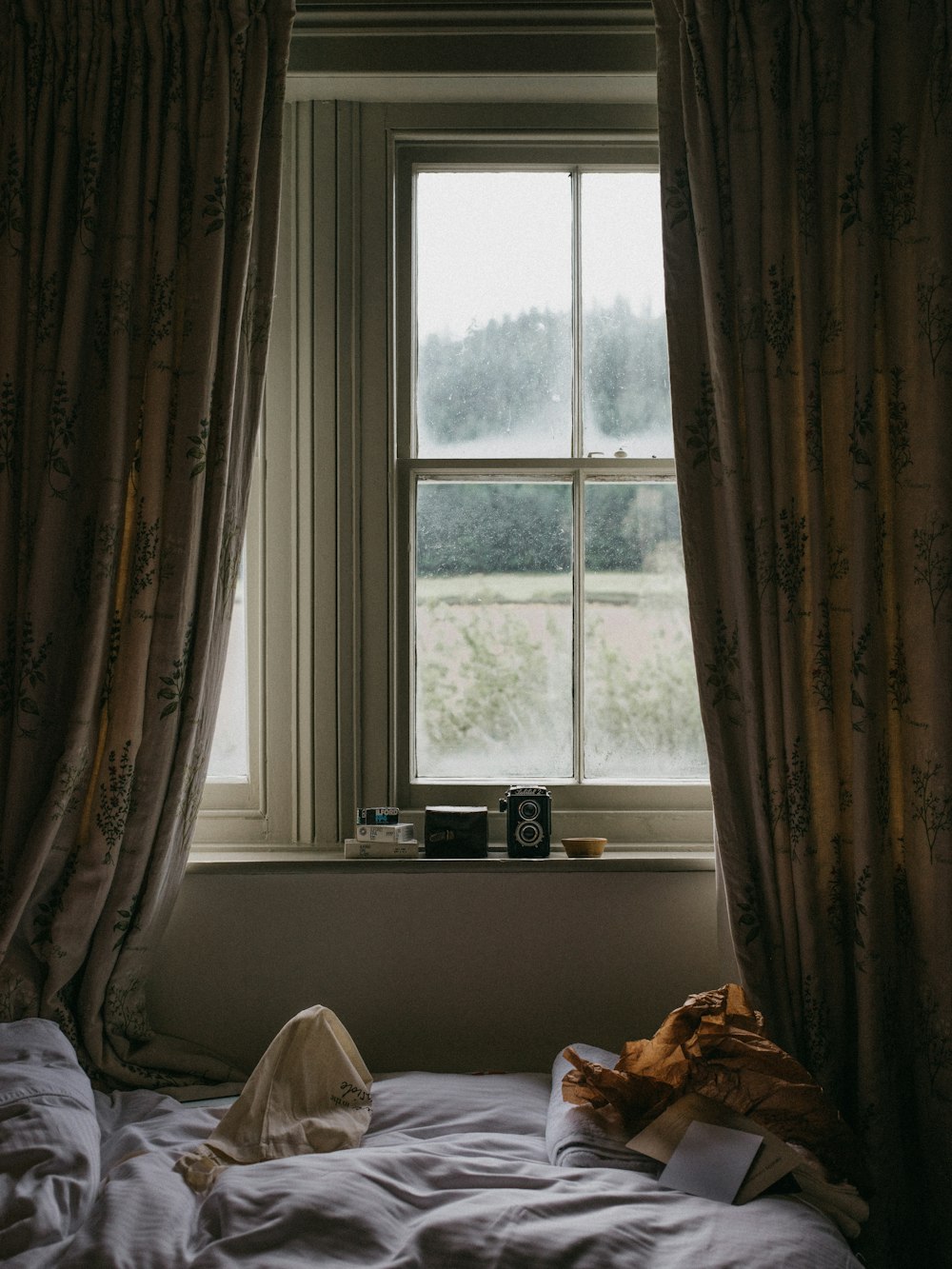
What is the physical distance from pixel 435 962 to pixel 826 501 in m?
1.17

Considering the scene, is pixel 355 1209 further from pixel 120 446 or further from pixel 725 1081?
pixel 120 446

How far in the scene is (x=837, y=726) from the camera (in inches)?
73.7

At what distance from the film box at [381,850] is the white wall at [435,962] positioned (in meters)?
0.04

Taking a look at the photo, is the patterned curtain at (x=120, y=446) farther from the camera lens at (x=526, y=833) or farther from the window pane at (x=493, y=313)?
the camera lens at (x=526, y=833)

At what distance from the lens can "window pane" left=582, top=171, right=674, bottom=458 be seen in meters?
2.21

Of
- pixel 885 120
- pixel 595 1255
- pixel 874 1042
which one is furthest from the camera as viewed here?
pixel 885 120

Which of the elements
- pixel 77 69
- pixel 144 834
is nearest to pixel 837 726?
pixel 144 834

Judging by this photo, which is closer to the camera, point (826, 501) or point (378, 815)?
point (826, 501)

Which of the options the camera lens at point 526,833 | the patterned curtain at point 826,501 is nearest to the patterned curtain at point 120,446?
the camera lens at point 526,833

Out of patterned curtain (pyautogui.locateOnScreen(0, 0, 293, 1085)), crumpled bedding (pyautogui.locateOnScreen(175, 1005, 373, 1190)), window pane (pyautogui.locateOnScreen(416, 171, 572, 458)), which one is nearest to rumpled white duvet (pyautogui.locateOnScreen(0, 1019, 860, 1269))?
crumpled bedding (pyautogui.locateOnScreen(175, 1005, 373, 1190))

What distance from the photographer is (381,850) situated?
2.01 m

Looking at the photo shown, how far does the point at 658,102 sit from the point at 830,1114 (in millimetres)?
1828

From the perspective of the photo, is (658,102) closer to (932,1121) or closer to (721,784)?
(721,784)

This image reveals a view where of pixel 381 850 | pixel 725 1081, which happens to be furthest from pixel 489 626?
pixel 725 1081
